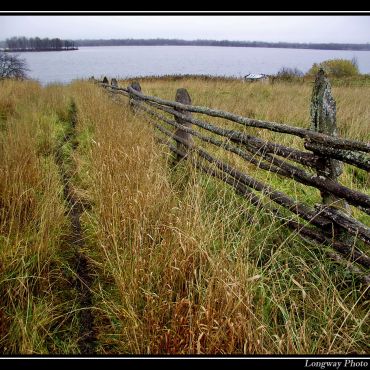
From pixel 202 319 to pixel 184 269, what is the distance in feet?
1.08

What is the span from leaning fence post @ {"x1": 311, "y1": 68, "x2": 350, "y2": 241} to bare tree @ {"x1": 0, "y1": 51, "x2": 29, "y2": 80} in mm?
24304

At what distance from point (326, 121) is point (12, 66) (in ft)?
88.6

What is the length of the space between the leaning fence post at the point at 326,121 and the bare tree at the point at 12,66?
24304 mm

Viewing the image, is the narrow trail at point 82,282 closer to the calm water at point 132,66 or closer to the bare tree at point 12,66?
the calm water at point 132,66

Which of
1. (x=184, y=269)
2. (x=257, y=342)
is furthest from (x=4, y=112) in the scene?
(x=257, y=342)

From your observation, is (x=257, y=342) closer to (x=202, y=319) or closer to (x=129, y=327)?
(x=202, y=319)

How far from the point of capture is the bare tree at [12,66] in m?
22.8

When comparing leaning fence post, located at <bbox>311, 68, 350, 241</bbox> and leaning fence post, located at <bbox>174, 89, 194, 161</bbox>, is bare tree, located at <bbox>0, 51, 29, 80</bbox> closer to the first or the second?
leaning fence post, located at <bbox>174, 89, 194, 161</bbox>

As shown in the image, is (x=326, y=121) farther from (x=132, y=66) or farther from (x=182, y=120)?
(x=132, y=66)

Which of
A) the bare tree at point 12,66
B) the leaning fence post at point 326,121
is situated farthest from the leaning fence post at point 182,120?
the bare tree at point 12,66

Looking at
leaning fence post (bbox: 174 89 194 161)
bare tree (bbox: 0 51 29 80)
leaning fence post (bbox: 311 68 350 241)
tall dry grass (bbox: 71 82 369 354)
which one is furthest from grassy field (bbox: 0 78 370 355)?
bare tree (bbox: 0 51 29 80)

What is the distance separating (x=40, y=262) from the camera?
229 cm

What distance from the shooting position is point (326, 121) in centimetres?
220

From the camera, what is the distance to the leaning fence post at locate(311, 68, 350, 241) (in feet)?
7.14
